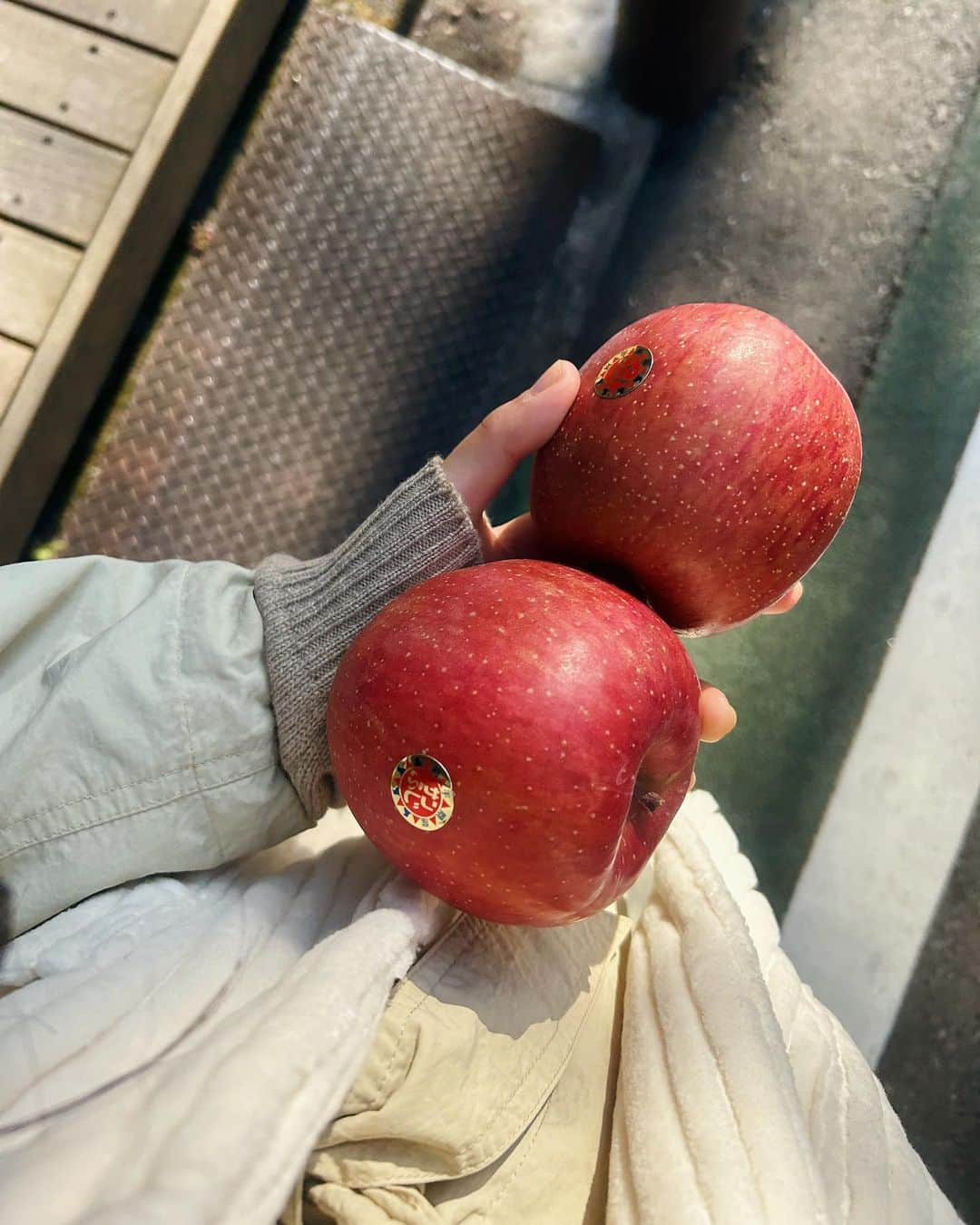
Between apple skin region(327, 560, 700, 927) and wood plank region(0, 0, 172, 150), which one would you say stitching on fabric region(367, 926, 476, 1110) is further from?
wood plank region(0, 0, 172, 150)


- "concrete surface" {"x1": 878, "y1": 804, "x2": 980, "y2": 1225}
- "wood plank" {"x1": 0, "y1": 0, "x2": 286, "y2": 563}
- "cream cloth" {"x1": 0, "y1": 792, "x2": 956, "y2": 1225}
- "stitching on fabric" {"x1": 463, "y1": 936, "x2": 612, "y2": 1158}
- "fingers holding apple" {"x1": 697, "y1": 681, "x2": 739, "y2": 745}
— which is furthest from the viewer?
"wood plank" {"x1": 0, "y1": 0, "x2": 286, "y2": 563}

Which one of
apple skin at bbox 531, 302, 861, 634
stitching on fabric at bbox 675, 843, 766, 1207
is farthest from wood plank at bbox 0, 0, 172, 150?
stitching on fabric at bbox 675, 843, 766, 1207

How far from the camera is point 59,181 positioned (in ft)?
3.84

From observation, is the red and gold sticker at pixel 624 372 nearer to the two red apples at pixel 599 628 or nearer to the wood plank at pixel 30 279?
the two red apples at pixel 599 628

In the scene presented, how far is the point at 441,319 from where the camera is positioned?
1.24m

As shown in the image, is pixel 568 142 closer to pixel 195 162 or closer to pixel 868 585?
pixel 195 162

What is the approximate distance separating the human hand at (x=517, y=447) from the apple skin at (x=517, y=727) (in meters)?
0.11

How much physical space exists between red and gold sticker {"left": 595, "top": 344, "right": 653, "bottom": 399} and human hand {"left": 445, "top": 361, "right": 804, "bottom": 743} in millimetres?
25

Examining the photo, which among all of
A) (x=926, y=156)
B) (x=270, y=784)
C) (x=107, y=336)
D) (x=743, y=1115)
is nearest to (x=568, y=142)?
Result: (x=926, y=156)

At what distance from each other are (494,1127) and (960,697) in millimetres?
825

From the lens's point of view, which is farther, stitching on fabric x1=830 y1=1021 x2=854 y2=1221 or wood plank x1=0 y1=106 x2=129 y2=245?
wood plank x1=0 y1=106 x2=129 y2=245

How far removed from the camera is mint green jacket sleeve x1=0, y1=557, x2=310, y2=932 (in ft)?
2.02

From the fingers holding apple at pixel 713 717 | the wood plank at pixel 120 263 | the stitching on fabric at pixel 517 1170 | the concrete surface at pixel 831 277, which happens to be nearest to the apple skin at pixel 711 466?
the fingers holding apple at pixel 713 717

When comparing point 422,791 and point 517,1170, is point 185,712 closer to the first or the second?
point 422,791
